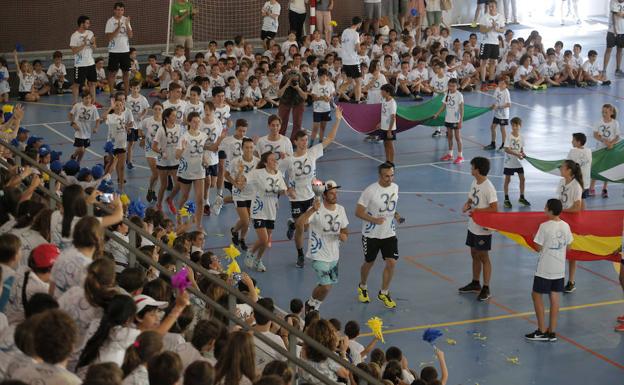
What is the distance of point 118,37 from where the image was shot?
2391cm

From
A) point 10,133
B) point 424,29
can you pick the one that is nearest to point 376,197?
point 10,133

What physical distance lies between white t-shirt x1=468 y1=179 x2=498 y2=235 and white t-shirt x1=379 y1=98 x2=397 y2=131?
6403mm

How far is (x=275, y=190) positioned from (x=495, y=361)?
420 centimetres

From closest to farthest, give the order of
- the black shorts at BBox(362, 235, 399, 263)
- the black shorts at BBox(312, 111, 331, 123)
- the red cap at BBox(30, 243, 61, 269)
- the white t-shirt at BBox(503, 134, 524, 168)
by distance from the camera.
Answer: the red cap at BBox(30, 243, 61, 269) < the black shorts at BBox(362, 235, 399, 263) < the white t-shirt at BBox(503, 134, 524, 168) < the black shorts at BBox(312, 111, 331, 123)

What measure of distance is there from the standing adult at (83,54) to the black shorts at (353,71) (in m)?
6.25

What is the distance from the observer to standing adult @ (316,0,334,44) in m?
29.3

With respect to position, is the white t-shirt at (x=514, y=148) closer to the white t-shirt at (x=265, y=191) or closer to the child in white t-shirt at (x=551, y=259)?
the white t-shirt at (x=265, y=191)

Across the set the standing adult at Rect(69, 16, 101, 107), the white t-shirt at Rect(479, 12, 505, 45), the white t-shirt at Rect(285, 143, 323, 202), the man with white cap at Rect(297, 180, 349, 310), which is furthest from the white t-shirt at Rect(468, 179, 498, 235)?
the white t-shirt at Rect(479, 12, 505, 45)

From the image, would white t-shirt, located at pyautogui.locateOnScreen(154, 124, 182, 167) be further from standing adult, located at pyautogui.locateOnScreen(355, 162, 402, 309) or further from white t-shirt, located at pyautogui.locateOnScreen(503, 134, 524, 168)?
white t-shirt, located at pyautogui.locateOnScreen(503, 134, 524, 168)

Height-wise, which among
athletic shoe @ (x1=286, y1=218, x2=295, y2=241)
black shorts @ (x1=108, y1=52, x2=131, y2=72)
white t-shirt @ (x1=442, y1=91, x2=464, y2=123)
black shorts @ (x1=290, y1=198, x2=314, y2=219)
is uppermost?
black shorts @ (x1=108, y1=52, x2=131, y2=72)

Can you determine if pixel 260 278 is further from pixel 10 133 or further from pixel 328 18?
pixel 328 18

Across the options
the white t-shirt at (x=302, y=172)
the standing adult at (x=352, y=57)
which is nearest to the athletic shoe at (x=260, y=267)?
the white t-shirt at (x=302, y=172)

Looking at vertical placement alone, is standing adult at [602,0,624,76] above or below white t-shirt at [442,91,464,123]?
above

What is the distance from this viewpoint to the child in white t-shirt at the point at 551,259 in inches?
477
